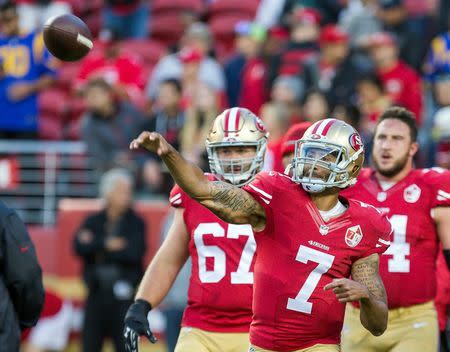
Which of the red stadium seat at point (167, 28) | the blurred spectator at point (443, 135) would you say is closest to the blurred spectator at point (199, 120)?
the blurred spectator at point (443, 135)

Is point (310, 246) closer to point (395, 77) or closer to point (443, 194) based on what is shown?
point (443, 194)

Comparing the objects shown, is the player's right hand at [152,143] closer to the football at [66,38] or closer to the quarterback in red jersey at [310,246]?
the quarterback in red jersey at [310,246]

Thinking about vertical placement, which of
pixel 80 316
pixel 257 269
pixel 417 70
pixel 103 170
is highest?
pixel 417 70

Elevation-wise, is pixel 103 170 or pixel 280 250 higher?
pixel 103 170

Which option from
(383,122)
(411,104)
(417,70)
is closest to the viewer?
(383,122)

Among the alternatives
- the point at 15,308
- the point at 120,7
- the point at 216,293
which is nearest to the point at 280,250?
the point at 216,293

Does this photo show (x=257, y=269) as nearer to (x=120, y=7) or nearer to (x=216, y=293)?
(x=216, y=293)

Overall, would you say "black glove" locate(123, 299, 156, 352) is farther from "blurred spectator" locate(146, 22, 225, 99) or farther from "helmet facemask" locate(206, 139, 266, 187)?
"blurred spectator" locate(146, 22, 225, 99)

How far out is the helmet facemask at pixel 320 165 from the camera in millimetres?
5031

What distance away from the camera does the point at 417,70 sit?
1088cm

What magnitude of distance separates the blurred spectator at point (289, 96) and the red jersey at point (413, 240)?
359 cm

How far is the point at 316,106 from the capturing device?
9352mm

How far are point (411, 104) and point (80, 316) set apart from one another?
3.72 meters

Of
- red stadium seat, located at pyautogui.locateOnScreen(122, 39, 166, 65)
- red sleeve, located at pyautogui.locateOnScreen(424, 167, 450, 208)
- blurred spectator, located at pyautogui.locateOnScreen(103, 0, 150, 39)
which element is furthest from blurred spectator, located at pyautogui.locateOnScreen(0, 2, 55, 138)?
red sleeve, located at pyautogui.locateOnScreen(424, 167, 450, 208)
